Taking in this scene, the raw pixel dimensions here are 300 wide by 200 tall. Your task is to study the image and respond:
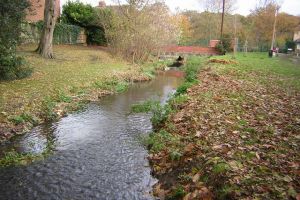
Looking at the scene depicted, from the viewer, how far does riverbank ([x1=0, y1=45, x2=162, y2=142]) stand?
10.6m

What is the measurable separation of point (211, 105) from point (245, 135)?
10.4 ft

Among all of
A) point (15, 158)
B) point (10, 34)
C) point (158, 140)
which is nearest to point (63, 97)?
point (10, 34)

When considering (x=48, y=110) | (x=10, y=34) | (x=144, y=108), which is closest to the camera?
(x=48, y=110)

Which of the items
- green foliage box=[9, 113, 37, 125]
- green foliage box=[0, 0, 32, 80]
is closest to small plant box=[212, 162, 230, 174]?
green foliage box=[9, 113, 37, 125]

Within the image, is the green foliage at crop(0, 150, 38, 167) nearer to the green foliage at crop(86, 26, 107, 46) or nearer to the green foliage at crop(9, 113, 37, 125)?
the green foliage at crop(9, 113, 37, 125)

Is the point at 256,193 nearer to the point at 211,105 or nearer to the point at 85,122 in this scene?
the point at 211,105

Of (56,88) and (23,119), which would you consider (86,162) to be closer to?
(23,119)

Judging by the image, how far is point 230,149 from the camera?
22.4 feet

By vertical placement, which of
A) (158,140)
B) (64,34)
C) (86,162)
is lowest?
(86,162)

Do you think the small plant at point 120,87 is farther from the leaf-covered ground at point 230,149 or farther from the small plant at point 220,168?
the small plant at point 220,168

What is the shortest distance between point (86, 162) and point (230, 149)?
136 inches

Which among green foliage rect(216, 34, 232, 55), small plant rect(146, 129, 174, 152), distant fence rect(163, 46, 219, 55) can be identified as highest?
green foliage rect(216, 34, 232, 55)

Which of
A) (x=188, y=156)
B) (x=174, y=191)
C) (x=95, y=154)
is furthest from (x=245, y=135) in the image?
(x=95, y=154)

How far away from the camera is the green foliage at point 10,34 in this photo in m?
12.4
